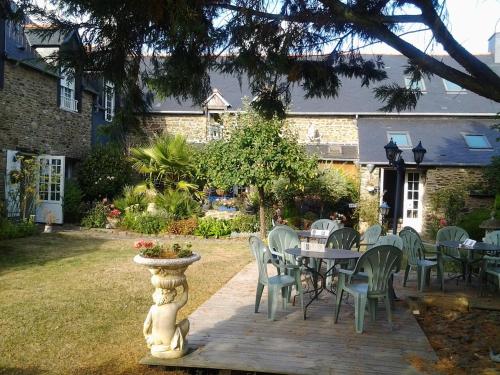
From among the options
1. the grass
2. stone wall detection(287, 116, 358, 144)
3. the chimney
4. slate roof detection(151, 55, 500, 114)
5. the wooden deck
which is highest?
the chimney

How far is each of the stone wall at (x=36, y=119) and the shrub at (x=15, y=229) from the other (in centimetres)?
132

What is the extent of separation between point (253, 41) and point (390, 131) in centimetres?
1524

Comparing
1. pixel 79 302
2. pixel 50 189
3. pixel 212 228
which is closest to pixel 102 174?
pixel 50 189

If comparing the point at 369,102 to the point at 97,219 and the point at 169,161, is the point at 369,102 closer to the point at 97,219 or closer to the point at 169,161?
the point at 169,161

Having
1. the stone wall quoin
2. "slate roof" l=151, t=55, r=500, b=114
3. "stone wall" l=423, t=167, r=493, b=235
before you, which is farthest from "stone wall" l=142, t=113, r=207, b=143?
"stone wall" l=423, t=167, r=493, b=235

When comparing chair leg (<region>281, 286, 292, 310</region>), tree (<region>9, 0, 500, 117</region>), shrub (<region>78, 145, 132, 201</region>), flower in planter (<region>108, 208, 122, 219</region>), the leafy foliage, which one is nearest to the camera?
tree (<region>9, 0, 500, 117</region>)

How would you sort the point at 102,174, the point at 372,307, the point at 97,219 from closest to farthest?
the point at 372,307
the point at 97,219
the point at 102,174

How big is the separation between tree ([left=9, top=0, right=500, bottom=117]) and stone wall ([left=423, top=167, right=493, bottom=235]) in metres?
12.2

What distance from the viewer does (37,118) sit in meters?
15.7

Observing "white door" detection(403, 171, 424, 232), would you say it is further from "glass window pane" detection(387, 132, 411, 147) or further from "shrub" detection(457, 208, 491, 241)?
"shrub" detection(457, 208, 491, 241)

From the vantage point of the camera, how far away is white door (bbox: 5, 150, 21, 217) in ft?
46.5

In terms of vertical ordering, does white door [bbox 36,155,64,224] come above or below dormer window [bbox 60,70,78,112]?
below

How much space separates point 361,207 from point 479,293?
8830 millimetres

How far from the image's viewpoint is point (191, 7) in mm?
3580
